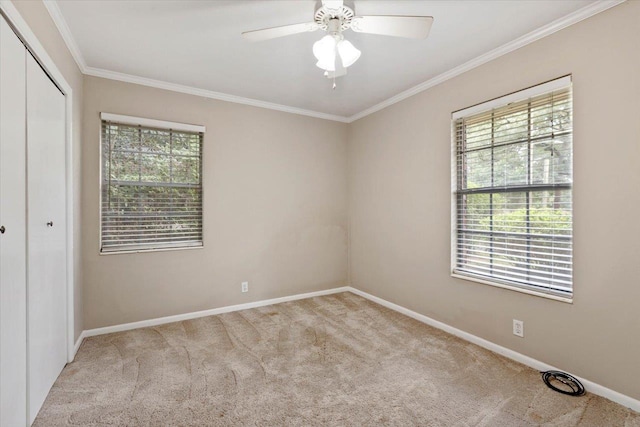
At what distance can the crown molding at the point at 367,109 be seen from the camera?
2074mm

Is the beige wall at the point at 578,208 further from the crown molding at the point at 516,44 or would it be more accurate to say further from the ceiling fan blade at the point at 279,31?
the ceiling fan blade at the point at 279,31

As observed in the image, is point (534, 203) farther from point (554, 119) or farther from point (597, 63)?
point (597, 63)

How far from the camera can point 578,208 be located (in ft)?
7.11

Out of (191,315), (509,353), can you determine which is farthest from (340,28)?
(191,315)

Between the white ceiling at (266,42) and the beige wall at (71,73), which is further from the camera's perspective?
the white ceiling at (266,42)

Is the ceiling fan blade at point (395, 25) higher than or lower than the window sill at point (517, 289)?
higher

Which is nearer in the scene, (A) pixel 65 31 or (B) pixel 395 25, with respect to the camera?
(B) pixel 395 25

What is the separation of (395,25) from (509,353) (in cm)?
258

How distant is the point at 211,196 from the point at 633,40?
3.64 metres

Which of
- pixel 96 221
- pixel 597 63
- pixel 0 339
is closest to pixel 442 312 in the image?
pixel 597 63

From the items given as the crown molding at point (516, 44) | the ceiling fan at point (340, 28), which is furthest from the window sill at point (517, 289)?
the ceiling fan at point (340, 28)

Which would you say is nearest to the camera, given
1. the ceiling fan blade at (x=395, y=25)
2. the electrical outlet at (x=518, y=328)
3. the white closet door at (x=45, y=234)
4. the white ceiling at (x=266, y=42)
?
the ceiling fan blade at (x=395, y=25)

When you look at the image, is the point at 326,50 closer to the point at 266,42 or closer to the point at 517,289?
the point at 266,42

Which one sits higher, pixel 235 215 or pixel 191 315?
pixel 235 215
